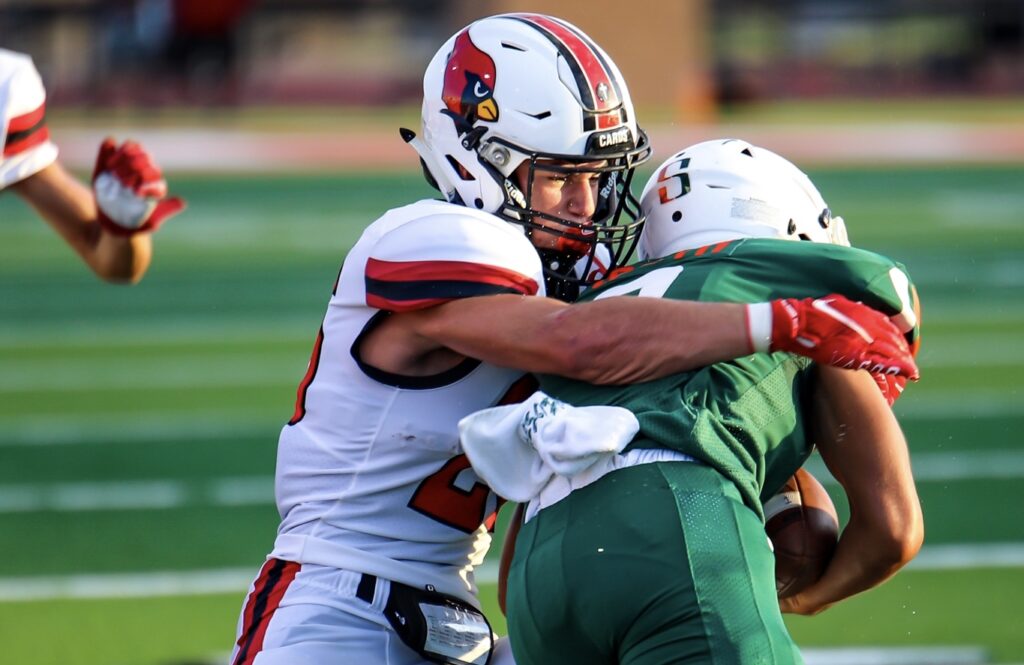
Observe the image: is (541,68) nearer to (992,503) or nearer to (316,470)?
(316,470)

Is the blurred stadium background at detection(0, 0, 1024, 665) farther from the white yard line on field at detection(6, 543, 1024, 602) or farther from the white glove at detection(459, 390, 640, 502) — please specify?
the white glove at detection(459, 390, 640, 502)

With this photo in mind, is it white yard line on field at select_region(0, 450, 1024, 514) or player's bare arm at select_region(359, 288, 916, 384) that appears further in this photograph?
white yard line on field at select_region(0, 450, 1024, 514)

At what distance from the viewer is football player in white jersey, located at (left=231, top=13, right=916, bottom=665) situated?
2367 millimetres

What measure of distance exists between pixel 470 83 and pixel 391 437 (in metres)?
0.72

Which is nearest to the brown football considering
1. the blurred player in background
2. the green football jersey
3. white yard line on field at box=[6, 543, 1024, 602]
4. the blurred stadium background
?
the blurred player in background

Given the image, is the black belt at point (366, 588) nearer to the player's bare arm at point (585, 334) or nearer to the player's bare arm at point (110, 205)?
the player's bare arm at point (585, 334)

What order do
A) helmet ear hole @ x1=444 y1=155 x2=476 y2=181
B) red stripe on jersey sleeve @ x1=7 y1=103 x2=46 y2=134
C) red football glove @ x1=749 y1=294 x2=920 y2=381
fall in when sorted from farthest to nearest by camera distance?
red stripe on jersey sleeve @ x1=7 y1=103 x2=46 y2=134 < helmet ear hole @ x1=444 y1=155 x2=476 y2=181 < red football glove @ x1=749 y1=294 x2=920 y2=381

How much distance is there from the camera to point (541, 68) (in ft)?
9.23

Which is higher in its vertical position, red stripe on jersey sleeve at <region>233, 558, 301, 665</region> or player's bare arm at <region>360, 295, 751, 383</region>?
player's bare arm at <region>360, 295, 751, 383</region>

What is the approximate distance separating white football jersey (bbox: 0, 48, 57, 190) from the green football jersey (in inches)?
76.0

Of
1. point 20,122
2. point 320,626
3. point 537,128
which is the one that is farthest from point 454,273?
point 20,122

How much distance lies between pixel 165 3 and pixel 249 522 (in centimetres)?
1877

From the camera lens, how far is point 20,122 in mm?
3809

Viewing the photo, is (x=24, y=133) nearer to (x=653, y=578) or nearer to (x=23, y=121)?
(x=23, y=121)
